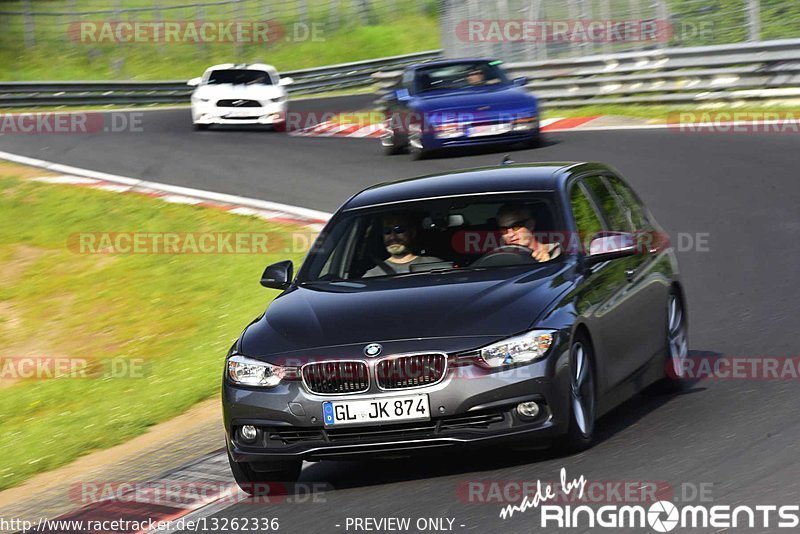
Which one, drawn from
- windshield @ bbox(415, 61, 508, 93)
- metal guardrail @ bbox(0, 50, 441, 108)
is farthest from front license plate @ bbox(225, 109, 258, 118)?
metal guardrail @ bbox(0, 50, 441, 108)

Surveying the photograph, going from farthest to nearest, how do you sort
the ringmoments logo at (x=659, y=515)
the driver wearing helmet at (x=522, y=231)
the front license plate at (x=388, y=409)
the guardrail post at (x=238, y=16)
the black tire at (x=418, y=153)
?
the guardrail post at (x=238, y=16), the black tire at (x=418, y=153), the driver wearing helmet at (x=522, y=231), the front license plate at (x=388, y=409), the ringmoments logo at (x=659, y=515)

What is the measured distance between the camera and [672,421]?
787cm

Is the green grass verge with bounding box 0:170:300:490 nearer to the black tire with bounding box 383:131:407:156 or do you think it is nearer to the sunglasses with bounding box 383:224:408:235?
the sunglasses with bounding box 383:224:408:235

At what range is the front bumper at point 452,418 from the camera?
685 cm

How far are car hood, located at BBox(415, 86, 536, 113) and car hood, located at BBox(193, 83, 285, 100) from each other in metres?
7.34

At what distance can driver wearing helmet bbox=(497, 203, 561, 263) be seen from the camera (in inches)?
313

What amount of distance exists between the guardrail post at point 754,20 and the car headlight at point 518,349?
17.4 m

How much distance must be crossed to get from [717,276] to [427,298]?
563cm

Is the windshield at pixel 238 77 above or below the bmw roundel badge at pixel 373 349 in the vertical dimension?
below

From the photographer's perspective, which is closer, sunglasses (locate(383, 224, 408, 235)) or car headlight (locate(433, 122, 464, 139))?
sunglasses (locate(383, 224, 408, 235))

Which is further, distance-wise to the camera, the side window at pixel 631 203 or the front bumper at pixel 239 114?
the front bumper at pixel 239 114

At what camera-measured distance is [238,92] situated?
28688mm

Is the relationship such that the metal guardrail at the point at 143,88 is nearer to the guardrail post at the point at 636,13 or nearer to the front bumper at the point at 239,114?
the front bumper at the point at 239,114

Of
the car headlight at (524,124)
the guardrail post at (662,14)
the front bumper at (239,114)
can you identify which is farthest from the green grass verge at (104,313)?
the guardrail post at (662,14)
